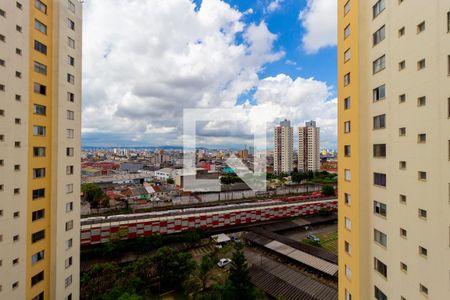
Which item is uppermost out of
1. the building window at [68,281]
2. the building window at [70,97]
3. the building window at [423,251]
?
the building window at [70,97]

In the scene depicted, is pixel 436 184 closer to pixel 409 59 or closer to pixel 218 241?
pixel 409 59

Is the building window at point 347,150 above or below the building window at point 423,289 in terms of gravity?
above

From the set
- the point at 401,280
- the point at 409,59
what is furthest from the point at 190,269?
the point at 409,59

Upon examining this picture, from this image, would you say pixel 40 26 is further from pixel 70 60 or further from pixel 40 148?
pixel 40 148

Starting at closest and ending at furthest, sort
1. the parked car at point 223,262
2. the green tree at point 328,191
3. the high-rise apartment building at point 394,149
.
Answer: the high-rise apartment building at point 394,149, the parked car at point 223,262, the green tree at point 328,191

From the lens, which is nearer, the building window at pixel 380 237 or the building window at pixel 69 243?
the building window at pixel 380 237

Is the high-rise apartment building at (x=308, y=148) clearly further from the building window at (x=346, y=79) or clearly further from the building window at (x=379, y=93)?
the building window at (x=379, y=93)

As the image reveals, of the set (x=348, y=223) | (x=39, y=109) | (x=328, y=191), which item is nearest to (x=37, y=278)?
(x=39, y=109)

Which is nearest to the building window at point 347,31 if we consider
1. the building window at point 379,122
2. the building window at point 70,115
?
the building window at point 379,122
